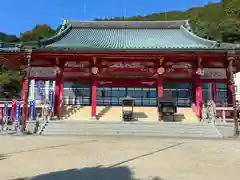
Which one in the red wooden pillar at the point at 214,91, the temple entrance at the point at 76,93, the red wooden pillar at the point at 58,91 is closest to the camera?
the red wooden pillar at the point at 58,91

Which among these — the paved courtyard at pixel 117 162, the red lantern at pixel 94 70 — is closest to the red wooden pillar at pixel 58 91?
the red lantern at pixel 94 70

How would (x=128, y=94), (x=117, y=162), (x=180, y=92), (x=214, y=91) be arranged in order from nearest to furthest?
(x=117, y=162) < (x=214, y=91) < (x=180, y=92) < (x=128, y=94)

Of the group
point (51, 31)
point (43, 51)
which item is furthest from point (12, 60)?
point (51, 31)

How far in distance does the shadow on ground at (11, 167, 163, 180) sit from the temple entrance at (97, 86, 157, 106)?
13548mm

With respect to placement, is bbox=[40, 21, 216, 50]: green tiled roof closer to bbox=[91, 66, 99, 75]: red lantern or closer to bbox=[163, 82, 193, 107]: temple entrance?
bbox=[91, 66, 99, 75]: red lantern

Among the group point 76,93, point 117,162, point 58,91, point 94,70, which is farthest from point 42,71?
point 117,162

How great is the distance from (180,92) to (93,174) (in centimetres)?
1457

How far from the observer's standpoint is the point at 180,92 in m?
19.2

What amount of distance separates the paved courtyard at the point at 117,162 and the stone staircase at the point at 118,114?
24.4 ft

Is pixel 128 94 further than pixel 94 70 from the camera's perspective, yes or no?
Yes

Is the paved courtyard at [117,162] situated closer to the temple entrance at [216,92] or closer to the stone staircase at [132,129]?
the stone staircase at [132,129]

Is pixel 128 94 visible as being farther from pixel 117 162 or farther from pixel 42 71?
pixel 117 162

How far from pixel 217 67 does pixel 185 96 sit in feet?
10.2

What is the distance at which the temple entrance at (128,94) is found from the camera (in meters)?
19.5
